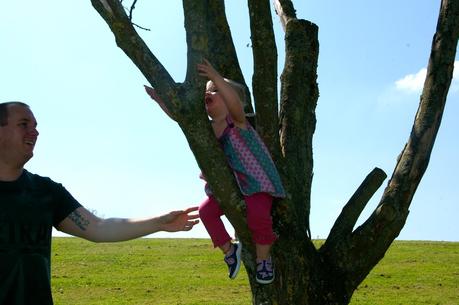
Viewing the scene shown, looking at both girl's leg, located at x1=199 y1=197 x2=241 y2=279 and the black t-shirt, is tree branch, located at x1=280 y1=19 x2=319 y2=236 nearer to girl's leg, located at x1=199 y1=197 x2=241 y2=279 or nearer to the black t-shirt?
girl's leg, located at x1=199 y1=197 x2=241 y2=279

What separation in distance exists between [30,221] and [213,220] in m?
1.40

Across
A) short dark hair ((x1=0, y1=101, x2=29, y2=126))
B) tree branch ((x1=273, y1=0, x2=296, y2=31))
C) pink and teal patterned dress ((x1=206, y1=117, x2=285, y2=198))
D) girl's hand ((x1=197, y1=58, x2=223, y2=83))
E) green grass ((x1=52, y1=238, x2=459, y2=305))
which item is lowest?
green grass ((x1=52, y1=238, x2=459, y2=305))

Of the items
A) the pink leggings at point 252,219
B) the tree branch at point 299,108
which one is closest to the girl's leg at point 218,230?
→ the pink leggings at point 252,219

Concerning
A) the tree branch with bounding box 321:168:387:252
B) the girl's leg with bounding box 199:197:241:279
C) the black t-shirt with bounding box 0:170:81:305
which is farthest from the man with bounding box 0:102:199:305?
the tree branch with bounding box 321:168:387:252

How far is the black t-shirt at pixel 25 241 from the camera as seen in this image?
14.4 feet

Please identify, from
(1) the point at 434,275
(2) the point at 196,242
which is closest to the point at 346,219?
(1) the point at 434,275

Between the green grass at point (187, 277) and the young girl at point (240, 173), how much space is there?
8.25m

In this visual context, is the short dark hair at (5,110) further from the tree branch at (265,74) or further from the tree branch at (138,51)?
the tree branch at (265,74)

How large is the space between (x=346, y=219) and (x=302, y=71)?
1.64 m

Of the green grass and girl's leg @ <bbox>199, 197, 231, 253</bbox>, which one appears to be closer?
girl's leg @ <bbox>199, 197, 231, 253</bbox>

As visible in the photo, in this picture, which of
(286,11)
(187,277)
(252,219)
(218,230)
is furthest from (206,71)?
(187,277)

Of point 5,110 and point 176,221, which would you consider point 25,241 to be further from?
point 176,221

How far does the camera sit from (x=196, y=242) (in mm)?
21969

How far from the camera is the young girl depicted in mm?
4770
